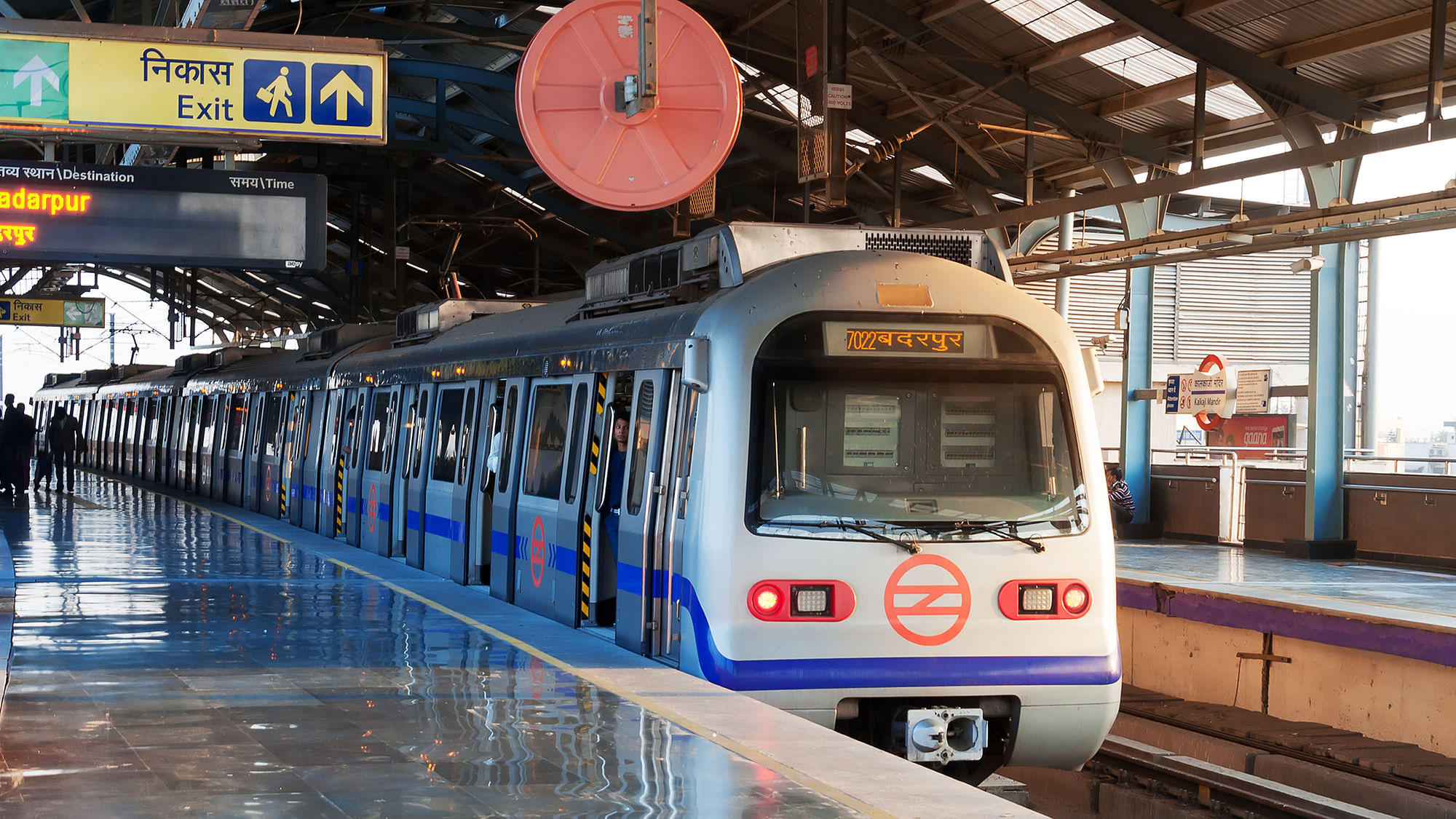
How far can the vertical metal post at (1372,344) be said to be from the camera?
23.1 metres

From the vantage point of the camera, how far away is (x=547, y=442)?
1082cm

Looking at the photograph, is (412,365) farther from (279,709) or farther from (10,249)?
(279,709)

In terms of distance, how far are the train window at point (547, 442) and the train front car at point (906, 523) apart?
2708 millimetres

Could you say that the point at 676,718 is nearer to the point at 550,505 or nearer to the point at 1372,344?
the point at 550,505

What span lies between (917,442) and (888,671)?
1184mm

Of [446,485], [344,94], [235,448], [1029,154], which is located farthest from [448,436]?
[235,448]

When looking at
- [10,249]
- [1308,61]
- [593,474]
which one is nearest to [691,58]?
[593,474]

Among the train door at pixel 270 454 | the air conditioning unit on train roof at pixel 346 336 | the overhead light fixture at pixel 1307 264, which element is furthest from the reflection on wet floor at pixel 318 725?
the overhead light fixture at pixel 1307 264

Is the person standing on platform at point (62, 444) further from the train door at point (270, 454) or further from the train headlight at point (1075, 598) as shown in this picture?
the train headlight at point (1075, 598)

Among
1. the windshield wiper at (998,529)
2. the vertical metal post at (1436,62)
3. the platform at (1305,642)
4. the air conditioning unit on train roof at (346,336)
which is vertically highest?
the vertical metal post at (1436,62)

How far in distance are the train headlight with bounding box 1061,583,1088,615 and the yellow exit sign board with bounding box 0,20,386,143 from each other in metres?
6.04

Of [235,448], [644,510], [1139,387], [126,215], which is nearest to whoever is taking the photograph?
[644,510]

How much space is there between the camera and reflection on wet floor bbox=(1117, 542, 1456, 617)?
12.9m

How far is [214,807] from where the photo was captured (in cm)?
538
